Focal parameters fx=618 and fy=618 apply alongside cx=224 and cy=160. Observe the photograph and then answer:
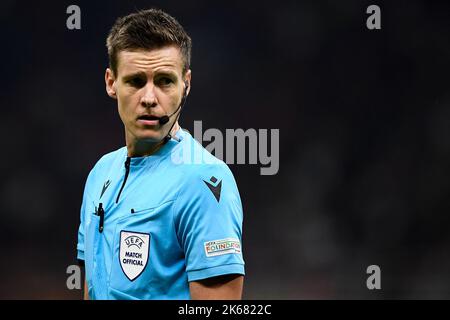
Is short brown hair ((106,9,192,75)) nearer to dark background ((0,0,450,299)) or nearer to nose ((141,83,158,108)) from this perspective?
nose ((141,83,158,108))

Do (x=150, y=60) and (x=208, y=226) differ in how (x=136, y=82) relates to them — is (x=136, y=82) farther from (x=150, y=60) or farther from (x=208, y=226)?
(x=208, y=226)

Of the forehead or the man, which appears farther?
the forehead

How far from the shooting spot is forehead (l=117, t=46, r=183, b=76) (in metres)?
2.10

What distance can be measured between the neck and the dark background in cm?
332

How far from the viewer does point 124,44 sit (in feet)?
7.06

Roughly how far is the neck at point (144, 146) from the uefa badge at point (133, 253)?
331 millimetres

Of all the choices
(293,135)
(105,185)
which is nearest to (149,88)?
(105,185)

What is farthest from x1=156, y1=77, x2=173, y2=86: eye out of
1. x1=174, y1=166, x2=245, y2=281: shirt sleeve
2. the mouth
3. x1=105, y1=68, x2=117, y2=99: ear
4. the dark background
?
the dark background

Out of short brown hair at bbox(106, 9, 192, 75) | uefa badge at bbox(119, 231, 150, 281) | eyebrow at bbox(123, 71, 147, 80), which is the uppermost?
short brown hair at bbox(106, 9, 192, 75)

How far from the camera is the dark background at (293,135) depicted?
5500 millimetres

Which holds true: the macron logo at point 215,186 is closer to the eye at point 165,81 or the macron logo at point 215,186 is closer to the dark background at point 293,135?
the eye at point 165,81

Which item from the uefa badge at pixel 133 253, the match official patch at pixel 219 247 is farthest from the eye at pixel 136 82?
the match official patch at pixel 219 247

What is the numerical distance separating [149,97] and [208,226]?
50 centimetres

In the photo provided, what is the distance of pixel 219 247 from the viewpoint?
1.89 meters
